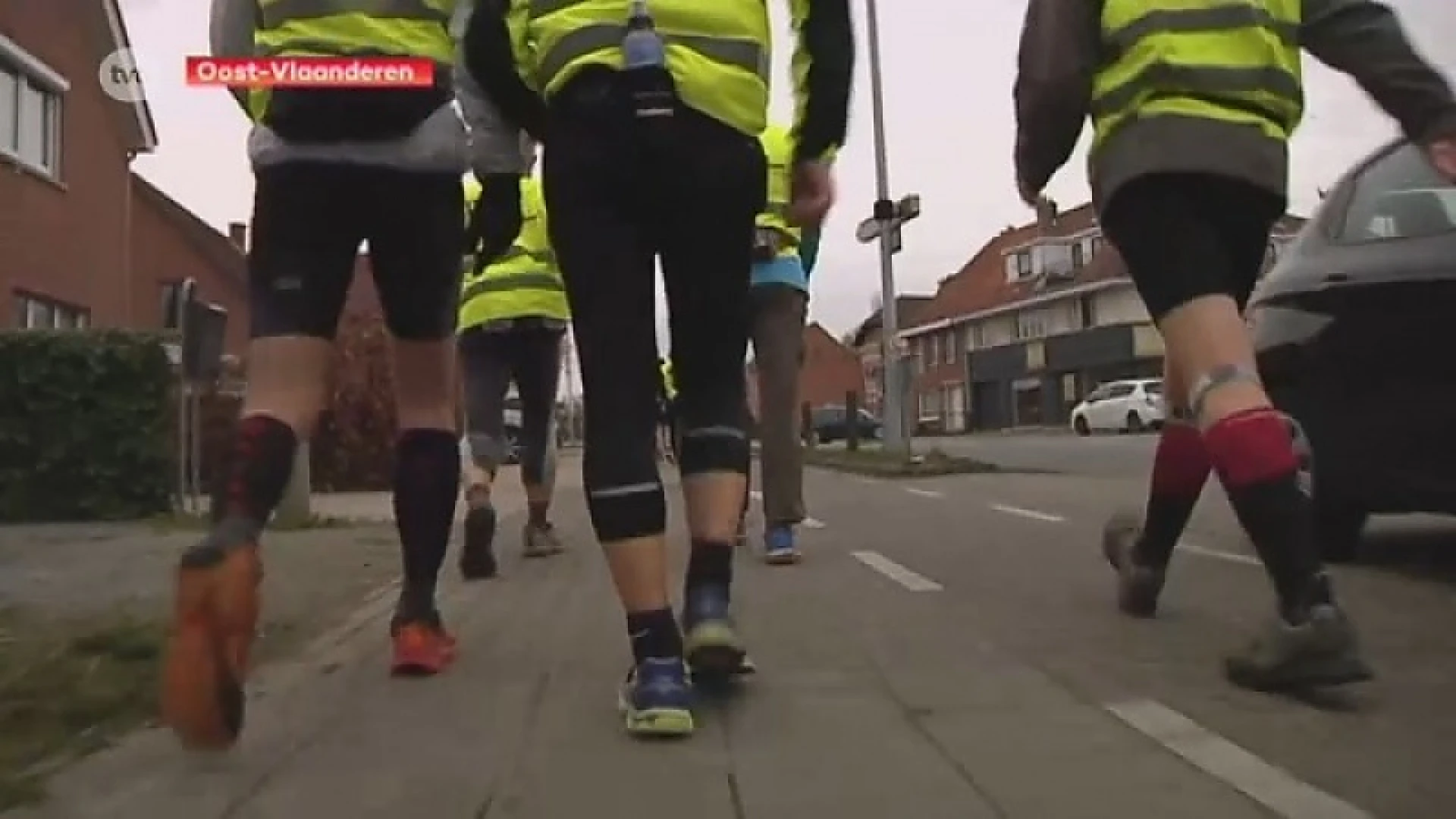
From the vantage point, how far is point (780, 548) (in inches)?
269

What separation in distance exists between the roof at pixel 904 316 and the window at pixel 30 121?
215 ft

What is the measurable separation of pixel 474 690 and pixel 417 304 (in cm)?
95

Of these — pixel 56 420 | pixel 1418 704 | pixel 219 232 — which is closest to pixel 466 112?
pixel 1418 704

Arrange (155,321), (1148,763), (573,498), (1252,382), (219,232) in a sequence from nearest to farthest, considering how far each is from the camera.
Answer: (1148,763)
(1252,382)
(573,498)
(155,321)
(219,232)

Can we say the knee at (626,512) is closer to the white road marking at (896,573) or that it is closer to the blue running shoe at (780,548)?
the white road marking at (896,573)

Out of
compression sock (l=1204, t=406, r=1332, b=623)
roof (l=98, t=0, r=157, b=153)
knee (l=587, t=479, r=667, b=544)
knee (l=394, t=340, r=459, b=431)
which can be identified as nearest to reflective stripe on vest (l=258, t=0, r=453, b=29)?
knee (l=394, t=340, r=459, b=431)

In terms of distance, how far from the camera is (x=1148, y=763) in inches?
120

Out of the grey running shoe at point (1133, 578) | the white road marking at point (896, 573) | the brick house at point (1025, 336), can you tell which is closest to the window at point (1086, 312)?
the brick house at point (1025, 336)

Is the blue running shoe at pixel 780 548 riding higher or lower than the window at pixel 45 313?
lower

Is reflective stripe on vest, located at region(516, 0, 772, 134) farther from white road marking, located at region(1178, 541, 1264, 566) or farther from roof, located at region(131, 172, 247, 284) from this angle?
roof, located at region(131, 172, 247, 284)

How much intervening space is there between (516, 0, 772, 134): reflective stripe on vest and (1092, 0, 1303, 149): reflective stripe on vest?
0.88 metres

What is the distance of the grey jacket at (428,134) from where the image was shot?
394 centimetres

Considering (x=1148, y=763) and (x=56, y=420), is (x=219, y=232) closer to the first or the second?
(x=56, y=420)

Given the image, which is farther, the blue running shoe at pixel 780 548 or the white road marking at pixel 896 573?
the blue running shoe at pixel 780 548
